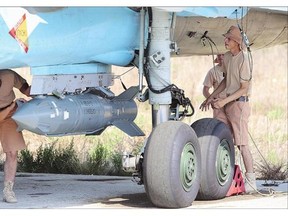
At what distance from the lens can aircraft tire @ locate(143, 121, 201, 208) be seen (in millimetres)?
Result: 11648

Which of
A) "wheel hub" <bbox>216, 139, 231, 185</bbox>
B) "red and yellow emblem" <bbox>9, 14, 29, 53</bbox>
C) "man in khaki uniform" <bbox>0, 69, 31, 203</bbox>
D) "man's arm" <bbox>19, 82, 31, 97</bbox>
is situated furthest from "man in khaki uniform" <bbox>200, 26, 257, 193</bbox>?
"red and yellow emblem" <bbox>9, 14, 29, 53</bbox>

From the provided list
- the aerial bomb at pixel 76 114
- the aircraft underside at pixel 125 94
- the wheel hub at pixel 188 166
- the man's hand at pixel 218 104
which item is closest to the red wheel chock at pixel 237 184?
the aircraft underside at pixel 125 94

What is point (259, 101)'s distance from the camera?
2612 centimetres

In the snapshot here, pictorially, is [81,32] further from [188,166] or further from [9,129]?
[188,166]

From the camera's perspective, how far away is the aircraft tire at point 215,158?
12586 millimetres

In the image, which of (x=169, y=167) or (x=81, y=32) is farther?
(x=81, y=32)

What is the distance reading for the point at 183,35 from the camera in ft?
46.4

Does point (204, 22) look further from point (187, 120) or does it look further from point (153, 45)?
point (187, 120)

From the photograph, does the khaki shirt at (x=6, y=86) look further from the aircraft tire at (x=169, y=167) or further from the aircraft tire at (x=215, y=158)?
the aircraft tire at (x=215, y=158)

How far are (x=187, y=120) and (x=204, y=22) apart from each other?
6.75 meters

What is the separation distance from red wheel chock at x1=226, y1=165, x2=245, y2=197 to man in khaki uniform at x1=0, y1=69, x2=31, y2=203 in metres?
2.67

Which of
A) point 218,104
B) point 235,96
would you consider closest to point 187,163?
point 218,104

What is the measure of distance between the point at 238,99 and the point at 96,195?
2.14 meters
